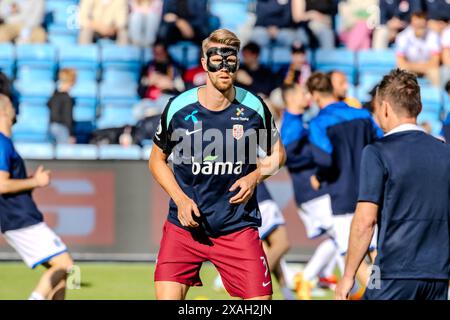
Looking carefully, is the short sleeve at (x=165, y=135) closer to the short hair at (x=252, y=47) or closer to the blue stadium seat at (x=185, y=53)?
the short hair at (x=252, y=47)

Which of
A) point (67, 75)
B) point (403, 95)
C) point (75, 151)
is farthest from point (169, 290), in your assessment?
point (67, 75)

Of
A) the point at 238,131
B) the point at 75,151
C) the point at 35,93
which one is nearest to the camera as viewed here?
the point at 238,131

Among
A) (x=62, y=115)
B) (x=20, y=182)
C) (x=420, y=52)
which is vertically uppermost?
(x=420, y=52)

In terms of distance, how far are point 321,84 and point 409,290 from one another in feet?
16.1

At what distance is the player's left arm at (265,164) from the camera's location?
6992 mm

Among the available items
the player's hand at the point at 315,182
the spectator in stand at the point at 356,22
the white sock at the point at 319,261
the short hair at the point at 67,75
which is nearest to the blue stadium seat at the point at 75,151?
the short hair at the point at 67,75

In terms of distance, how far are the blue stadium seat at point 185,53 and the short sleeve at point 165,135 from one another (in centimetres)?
1175

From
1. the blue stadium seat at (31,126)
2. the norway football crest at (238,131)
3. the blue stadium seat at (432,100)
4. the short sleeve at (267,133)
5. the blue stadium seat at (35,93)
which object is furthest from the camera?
the blue stadium seat at (432,100)

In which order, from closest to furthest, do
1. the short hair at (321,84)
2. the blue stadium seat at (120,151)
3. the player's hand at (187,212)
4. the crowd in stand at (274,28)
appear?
the player's hand at (187,212), the short hair at (321,84), the blue stadium seat at (120,151), the crowd in stand at (274,28)

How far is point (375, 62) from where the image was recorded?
19.2 metres

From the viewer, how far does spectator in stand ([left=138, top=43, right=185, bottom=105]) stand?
1778cm

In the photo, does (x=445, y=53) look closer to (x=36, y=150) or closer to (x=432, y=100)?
(x=432, y=100)

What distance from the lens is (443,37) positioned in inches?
755

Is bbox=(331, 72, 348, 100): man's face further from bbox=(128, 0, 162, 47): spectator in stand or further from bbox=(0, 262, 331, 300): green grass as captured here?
bbox=(128, 0, 162, 47): spectator in stand
